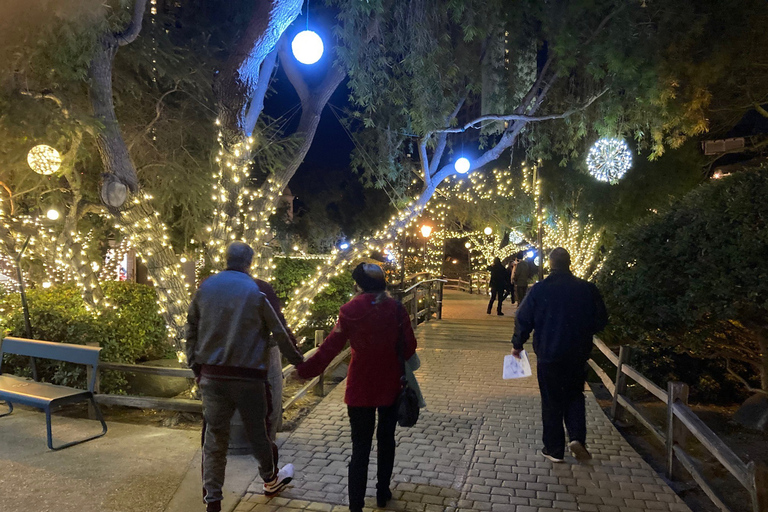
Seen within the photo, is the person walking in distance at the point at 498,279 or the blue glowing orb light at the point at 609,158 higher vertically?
the blue glowing orb light at the point at 609,158

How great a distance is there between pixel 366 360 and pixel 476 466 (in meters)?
1.72

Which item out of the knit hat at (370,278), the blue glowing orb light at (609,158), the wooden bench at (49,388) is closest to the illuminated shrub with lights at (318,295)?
the blue glowing orb light at (609,158)

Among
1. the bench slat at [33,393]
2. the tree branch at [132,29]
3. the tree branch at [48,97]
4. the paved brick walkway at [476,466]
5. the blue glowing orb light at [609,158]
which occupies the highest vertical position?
the tree branch at [132,29]

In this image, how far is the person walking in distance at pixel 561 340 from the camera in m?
4.47

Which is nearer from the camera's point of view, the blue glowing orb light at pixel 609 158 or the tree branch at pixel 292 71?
the tree branch at pixel 292 71

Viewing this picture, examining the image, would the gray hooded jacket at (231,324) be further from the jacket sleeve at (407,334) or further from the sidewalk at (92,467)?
the sidewalk at (92,467)

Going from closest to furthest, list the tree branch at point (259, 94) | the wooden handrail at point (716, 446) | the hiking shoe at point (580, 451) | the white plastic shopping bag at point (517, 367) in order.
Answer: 1. the wooden handrail at point (716, 446)
2. the hiking shoe at point (580, 451)
3. the white plastic shopping bag at point (517, 367)
4. the tree branch at point (259, 94)

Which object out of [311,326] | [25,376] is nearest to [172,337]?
[25,376]

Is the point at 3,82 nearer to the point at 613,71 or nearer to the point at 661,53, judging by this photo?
the point at 613,71

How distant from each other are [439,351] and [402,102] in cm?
473

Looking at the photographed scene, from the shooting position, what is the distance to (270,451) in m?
3.71

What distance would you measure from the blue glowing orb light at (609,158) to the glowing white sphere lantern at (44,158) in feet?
30.3

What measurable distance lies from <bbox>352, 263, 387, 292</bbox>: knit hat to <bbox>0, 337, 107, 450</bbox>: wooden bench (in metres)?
3.07

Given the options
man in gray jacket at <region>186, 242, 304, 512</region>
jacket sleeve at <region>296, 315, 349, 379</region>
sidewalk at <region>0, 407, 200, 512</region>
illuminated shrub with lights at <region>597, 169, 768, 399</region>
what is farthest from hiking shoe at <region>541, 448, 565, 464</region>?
sidewalk at <region>0, 407, 200, 512</region>
